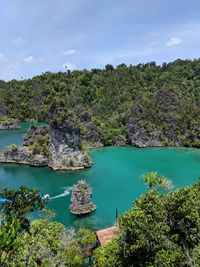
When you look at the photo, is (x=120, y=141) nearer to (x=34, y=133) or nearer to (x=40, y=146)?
(x=34, y=133)

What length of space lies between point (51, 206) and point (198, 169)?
1346 inches

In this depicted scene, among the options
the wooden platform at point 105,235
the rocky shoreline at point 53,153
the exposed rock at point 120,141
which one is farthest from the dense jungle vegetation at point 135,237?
the exposed rock at point 120,141

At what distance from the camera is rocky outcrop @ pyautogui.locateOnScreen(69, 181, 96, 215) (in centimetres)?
5700

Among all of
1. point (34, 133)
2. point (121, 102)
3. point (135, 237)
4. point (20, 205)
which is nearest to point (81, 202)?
point (20, 205)

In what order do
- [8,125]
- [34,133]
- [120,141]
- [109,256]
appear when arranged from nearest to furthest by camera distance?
[109,256], [34,133], [120,141], [8,125]

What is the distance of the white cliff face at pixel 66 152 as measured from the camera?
85.9m

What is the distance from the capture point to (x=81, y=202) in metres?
57.7

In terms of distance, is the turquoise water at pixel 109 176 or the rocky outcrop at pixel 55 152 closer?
the turquoise water at pixel 109 176

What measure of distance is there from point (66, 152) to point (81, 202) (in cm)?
3084

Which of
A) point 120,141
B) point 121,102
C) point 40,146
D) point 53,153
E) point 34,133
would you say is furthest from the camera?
point 121,102

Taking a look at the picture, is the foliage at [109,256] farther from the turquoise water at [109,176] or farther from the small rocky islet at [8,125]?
the small rocky islet at [8,125]

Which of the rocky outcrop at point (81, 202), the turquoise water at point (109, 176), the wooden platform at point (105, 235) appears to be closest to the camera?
the wooden platform at point (105, 235)

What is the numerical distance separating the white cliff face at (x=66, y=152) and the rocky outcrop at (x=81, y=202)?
26.4m

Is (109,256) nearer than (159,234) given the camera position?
No
